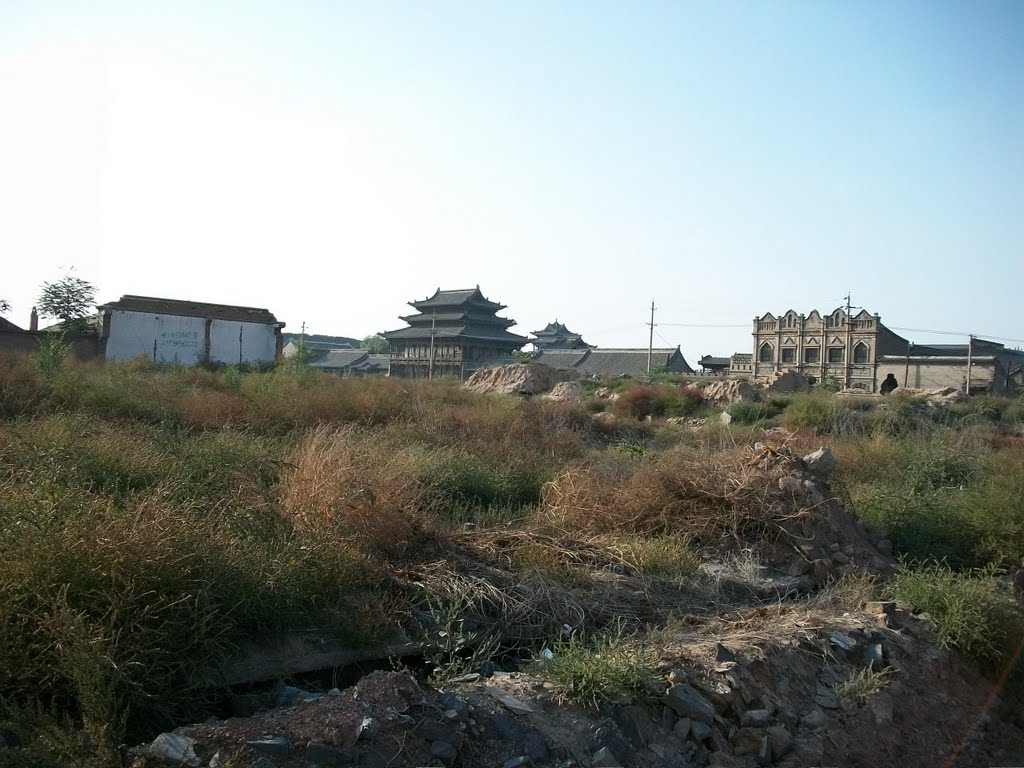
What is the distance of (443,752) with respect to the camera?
11.6 ft

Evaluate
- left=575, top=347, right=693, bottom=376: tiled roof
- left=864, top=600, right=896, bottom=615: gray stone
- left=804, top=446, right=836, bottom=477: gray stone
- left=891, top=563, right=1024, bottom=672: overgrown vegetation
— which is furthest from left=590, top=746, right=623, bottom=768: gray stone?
left=575, top=347, right=693, bottom=376: tiled roof

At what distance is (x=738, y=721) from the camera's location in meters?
4.63

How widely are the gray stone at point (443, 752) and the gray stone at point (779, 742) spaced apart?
1.93 meters

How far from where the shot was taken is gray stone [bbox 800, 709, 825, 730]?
15.8 ft

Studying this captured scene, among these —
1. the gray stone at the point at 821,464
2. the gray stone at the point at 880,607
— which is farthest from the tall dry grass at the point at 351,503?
the gray stone at the point at 821,464

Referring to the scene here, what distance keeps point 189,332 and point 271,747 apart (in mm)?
29749

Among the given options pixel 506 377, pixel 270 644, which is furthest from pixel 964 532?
pixel 506 377

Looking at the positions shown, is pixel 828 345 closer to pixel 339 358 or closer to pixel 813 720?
pixel 339 358

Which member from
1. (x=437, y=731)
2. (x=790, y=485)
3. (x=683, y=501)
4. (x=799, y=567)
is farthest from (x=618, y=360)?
(x=437, y=731)

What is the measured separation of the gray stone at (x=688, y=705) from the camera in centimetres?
435

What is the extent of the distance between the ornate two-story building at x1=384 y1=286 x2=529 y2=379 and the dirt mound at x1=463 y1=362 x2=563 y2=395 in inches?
623

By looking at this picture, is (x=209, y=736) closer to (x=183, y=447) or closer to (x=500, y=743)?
(x=500, y=743)

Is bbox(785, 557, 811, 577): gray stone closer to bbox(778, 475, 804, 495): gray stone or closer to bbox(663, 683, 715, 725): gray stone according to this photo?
bbox(778, 475, 804, 495): gray stone

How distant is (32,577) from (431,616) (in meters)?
2.37
